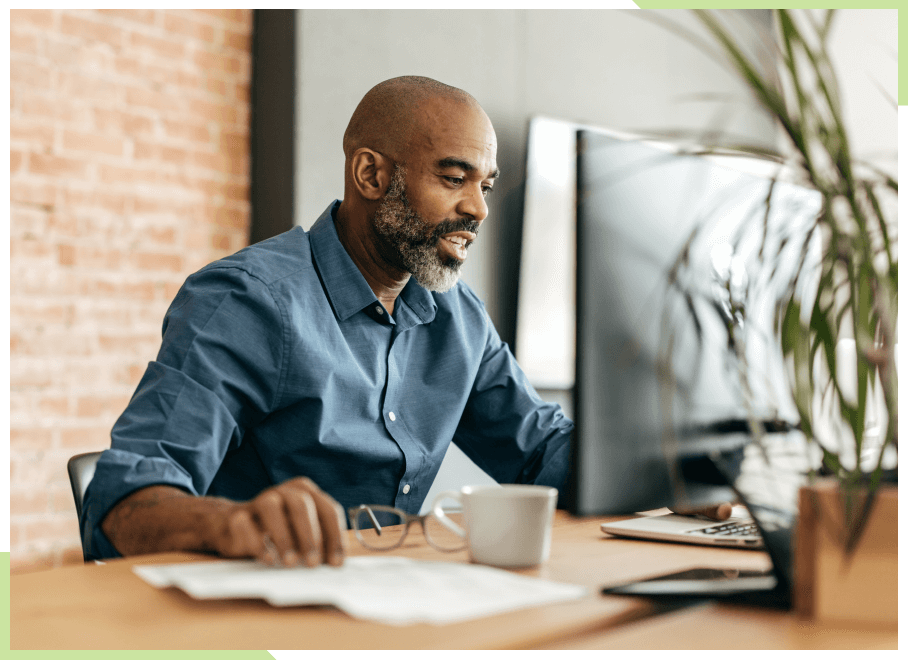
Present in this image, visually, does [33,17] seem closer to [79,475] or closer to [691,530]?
[79,475]

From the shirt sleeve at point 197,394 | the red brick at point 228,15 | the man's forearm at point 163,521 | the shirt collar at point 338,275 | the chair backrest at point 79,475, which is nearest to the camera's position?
the man's forearm at point 163,521

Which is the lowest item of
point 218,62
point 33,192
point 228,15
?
point 33,192

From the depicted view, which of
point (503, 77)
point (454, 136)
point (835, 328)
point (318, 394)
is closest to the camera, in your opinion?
point (835, 328)

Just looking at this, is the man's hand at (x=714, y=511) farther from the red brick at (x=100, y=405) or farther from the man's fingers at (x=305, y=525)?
the red brick at (x=100, y=405)

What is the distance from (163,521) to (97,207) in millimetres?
1555

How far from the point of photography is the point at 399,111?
5.24 feet

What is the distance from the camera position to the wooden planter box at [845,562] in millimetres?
630

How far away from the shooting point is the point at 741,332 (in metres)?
0.77

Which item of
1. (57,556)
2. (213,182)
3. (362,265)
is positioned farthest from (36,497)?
(362,265)

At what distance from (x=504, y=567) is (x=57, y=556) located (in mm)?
1741

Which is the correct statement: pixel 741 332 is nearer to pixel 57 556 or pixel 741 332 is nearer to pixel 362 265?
pixel 362 265

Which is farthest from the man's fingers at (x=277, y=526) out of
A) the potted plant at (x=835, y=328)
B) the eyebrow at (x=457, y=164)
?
the eyebrow at (x=457, y=164)

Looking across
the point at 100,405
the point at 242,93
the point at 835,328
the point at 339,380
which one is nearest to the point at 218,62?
the point at 242,93

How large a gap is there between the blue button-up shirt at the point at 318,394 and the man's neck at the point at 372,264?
3 cm
